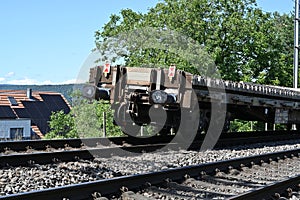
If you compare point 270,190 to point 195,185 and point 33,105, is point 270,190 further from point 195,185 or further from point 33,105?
point 33,105

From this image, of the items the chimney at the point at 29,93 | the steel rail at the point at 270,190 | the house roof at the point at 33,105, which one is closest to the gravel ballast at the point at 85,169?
the steel rail at the point at 270,190

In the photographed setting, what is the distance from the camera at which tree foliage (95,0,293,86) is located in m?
26.3

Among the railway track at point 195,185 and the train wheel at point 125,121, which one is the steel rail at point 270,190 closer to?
the railway track at point 195,185

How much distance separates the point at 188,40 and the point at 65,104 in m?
26.5

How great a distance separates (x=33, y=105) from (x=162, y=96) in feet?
124

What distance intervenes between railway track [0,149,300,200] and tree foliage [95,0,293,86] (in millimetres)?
17847

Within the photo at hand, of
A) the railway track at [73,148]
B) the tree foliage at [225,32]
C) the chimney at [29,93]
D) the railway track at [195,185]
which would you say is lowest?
the railway track at [195,185]

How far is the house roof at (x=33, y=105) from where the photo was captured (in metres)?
40.6

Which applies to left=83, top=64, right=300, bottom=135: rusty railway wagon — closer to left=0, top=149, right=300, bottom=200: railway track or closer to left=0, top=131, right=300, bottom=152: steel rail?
left=0, top=131, right=300, bottom=152: steel rail

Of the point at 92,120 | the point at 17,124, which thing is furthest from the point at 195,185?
the point at 17,124

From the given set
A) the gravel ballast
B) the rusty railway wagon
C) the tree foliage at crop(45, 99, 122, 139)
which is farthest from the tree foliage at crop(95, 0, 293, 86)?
the gravel ballast

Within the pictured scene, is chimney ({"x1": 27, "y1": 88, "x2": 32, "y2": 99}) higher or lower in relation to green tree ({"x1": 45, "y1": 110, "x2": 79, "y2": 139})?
higher

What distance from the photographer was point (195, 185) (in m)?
6.09

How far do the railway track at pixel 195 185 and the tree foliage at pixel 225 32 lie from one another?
17.8 metres
